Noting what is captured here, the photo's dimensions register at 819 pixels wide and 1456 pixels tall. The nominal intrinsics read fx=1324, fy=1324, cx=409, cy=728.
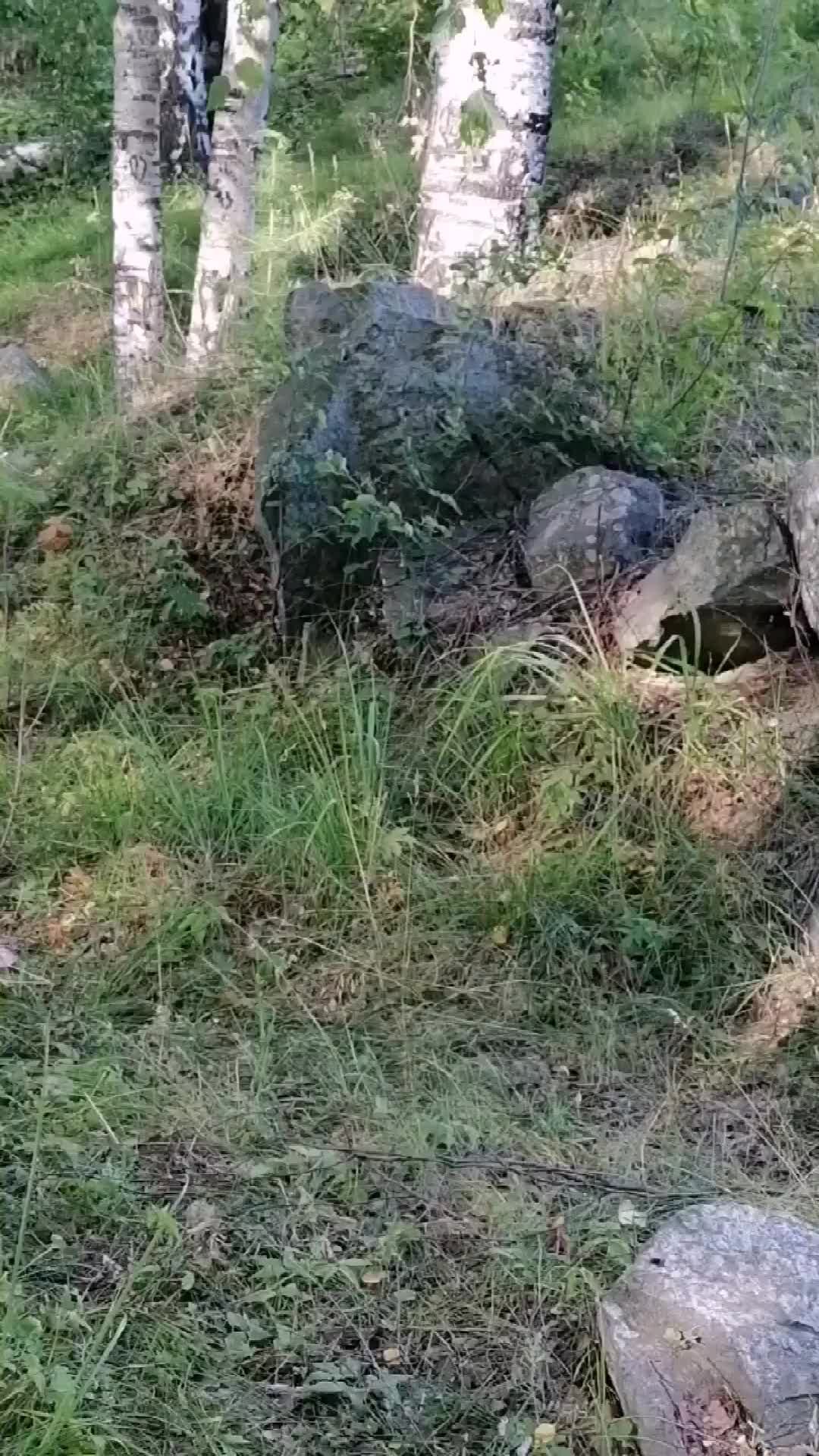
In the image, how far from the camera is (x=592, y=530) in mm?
3760

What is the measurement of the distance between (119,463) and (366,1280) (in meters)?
3.03

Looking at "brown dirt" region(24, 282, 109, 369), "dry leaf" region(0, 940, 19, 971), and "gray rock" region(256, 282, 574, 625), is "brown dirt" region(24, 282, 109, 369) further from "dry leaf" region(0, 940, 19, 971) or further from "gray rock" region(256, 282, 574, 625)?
"dry leaf" region(0, 940, 19, 971)

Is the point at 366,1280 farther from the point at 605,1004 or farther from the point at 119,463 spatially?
the point at 119,463

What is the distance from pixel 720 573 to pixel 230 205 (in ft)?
9.13

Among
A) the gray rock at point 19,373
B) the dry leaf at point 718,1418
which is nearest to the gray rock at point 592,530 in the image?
the dry leaf at point 718,1418

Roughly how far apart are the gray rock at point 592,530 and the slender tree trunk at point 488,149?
1.24 meters

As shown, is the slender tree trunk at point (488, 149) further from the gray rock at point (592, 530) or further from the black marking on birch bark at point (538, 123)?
the gray rock at point (592, 530)

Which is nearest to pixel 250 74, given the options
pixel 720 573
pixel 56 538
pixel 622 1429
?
pixel 56 538

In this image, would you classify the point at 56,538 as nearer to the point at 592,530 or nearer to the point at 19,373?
the point at 19,373

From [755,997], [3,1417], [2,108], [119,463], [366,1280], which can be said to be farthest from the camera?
[2,108]

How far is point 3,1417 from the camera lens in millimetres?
1987

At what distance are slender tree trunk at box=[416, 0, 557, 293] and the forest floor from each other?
326 mm

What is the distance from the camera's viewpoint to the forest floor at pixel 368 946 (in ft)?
7.33

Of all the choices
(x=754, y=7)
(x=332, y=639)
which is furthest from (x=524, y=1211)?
(x=754, y=7)
